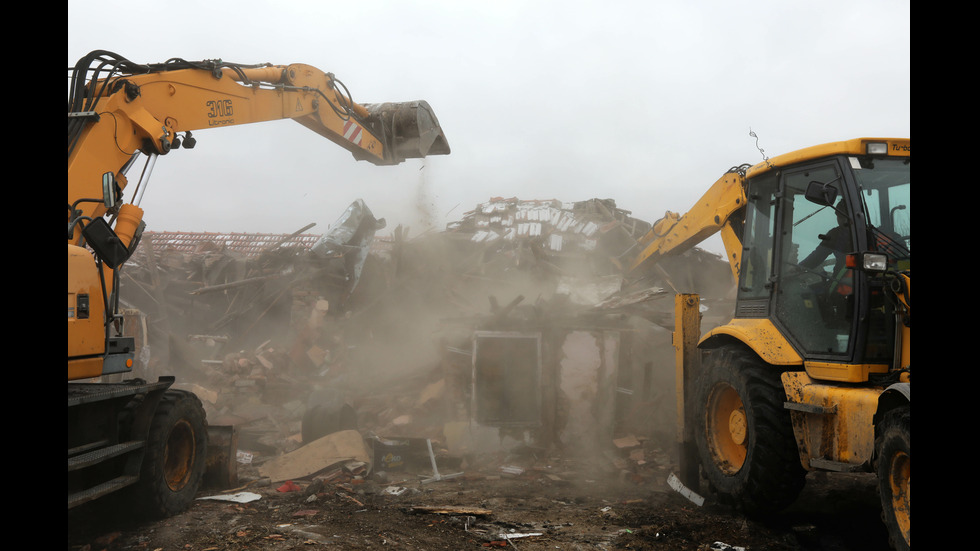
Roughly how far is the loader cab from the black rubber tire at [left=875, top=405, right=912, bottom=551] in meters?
0.85

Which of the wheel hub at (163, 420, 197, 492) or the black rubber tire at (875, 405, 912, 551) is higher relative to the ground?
→ the black rubber tire at (875, 405, 912, 551)

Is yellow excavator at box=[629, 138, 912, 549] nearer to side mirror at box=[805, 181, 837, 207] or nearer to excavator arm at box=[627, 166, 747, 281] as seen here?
side mirror at box=[805, 181, 837, 207]

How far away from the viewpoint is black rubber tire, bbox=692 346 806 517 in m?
4.84

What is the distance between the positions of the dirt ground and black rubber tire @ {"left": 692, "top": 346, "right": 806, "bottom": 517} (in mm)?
292

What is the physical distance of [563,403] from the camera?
980cm

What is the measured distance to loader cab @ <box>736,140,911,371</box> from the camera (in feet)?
14.8

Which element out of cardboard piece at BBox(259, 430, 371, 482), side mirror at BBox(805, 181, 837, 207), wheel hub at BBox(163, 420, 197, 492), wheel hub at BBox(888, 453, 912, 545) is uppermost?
side mirror at BBox(805, 181, 837, 207)

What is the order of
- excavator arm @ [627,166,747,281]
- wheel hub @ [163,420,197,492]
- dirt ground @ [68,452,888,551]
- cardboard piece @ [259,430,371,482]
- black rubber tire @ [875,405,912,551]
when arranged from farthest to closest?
cardboard piece @ [259,430,371,482] < excavator arm @ [627,166,747,281] < wheel hub @ [163,420,197,492] < dirt ground @ [68,452,888,551] < black rubber tire @ [875,405,912,551]

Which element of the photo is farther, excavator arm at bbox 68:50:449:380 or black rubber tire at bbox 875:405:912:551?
excavator arm at bbox 68:50:449:380

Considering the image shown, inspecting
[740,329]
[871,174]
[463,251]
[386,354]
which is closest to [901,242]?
[871,174]

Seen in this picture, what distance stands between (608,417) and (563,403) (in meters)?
0.72

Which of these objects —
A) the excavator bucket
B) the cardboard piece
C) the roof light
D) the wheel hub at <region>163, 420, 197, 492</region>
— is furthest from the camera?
the excavator bucket

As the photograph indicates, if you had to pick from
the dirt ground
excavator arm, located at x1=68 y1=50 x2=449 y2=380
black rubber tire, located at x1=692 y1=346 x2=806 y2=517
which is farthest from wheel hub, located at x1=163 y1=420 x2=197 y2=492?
black rubber tire, located at x1=692 y1=346 x2=806 y2=517

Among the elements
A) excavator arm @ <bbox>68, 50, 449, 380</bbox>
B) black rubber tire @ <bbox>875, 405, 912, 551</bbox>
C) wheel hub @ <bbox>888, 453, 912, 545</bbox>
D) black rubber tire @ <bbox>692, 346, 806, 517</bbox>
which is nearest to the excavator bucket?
excavator arm @ <bbox>68, 50, 449, 380</bbox>
